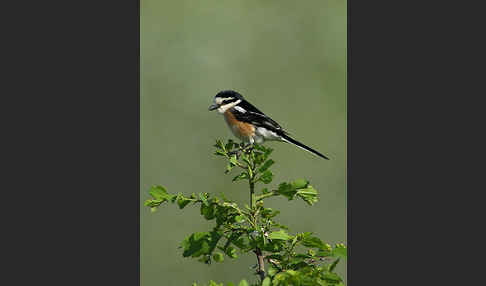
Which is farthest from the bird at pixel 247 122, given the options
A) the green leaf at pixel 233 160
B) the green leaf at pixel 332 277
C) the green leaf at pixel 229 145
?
the green leaf at pixel 332 277

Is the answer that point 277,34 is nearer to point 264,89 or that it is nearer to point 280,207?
point 264,89

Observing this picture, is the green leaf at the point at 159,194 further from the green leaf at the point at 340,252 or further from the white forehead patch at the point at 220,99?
the green leaf at the point at 340,252

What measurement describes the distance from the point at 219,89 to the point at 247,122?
311mm

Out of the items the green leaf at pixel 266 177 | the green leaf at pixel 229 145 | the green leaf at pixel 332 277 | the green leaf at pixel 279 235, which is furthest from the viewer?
the green leaf at pixel 229 145

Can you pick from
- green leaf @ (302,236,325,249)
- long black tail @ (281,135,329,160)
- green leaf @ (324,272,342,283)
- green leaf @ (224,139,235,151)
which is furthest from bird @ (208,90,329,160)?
green leaf @ (324,272,342,283)

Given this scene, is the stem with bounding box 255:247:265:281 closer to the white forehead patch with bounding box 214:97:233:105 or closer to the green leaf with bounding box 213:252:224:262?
the green leaf with bounding box 213:252:224:262

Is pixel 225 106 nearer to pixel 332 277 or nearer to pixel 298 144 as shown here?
pixel 298 144

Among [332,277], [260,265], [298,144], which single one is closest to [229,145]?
[298,144]

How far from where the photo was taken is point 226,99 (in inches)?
155

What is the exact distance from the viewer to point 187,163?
160 inches

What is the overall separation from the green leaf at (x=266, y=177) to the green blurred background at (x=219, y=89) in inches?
18.1

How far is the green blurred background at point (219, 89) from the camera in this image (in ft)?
12.9

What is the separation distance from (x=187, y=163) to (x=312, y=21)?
4.10 feet
